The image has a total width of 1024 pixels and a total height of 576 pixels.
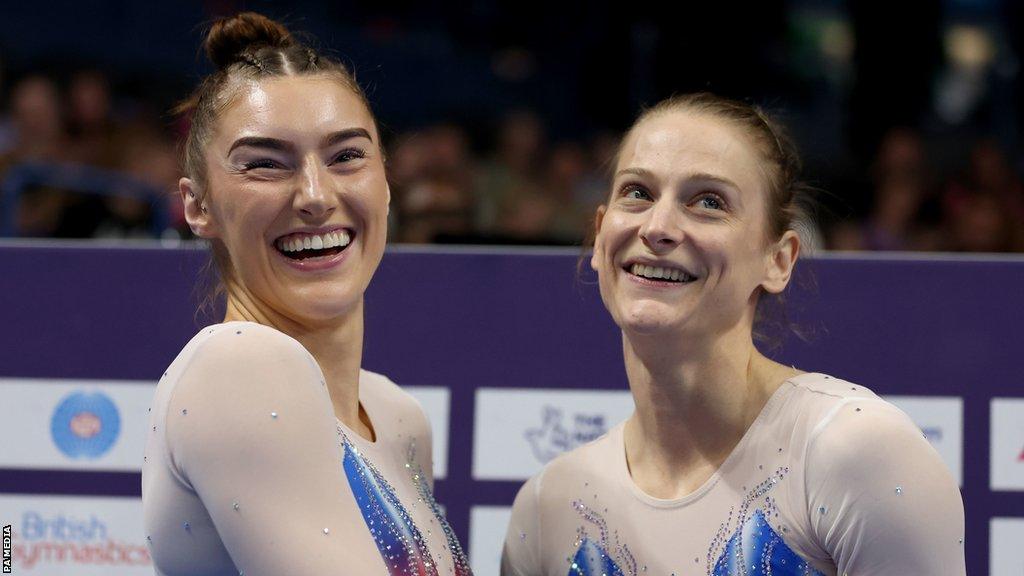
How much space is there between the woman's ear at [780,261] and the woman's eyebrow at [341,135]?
25.6 inches

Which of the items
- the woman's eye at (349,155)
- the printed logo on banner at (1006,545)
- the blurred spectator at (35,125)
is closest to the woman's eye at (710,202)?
the woman's eye at (349,155)

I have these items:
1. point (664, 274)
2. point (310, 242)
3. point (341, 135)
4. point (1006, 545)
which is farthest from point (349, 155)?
point (1006, 545)

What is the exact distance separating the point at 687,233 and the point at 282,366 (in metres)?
0.65

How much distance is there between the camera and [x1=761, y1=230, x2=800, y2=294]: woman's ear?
6.26 feet

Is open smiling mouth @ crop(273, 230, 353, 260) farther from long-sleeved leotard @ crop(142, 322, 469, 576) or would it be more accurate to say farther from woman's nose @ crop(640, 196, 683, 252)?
woman's nose @ crop(640, 196, 683, 252)

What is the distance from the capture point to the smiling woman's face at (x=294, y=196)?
5.46 ft

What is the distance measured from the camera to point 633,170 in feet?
6.18

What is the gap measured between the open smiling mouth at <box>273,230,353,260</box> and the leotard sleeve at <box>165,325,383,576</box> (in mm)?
220

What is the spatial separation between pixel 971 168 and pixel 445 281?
11.1 ft

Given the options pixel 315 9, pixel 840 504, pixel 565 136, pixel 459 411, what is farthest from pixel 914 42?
pixel 840 504

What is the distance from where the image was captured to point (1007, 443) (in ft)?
7.31

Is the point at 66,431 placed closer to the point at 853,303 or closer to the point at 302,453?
the point at 302,453

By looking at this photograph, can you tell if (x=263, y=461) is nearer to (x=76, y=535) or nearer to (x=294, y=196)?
(x=294, y=196)

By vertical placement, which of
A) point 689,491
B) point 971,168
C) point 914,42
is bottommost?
point 689,491
